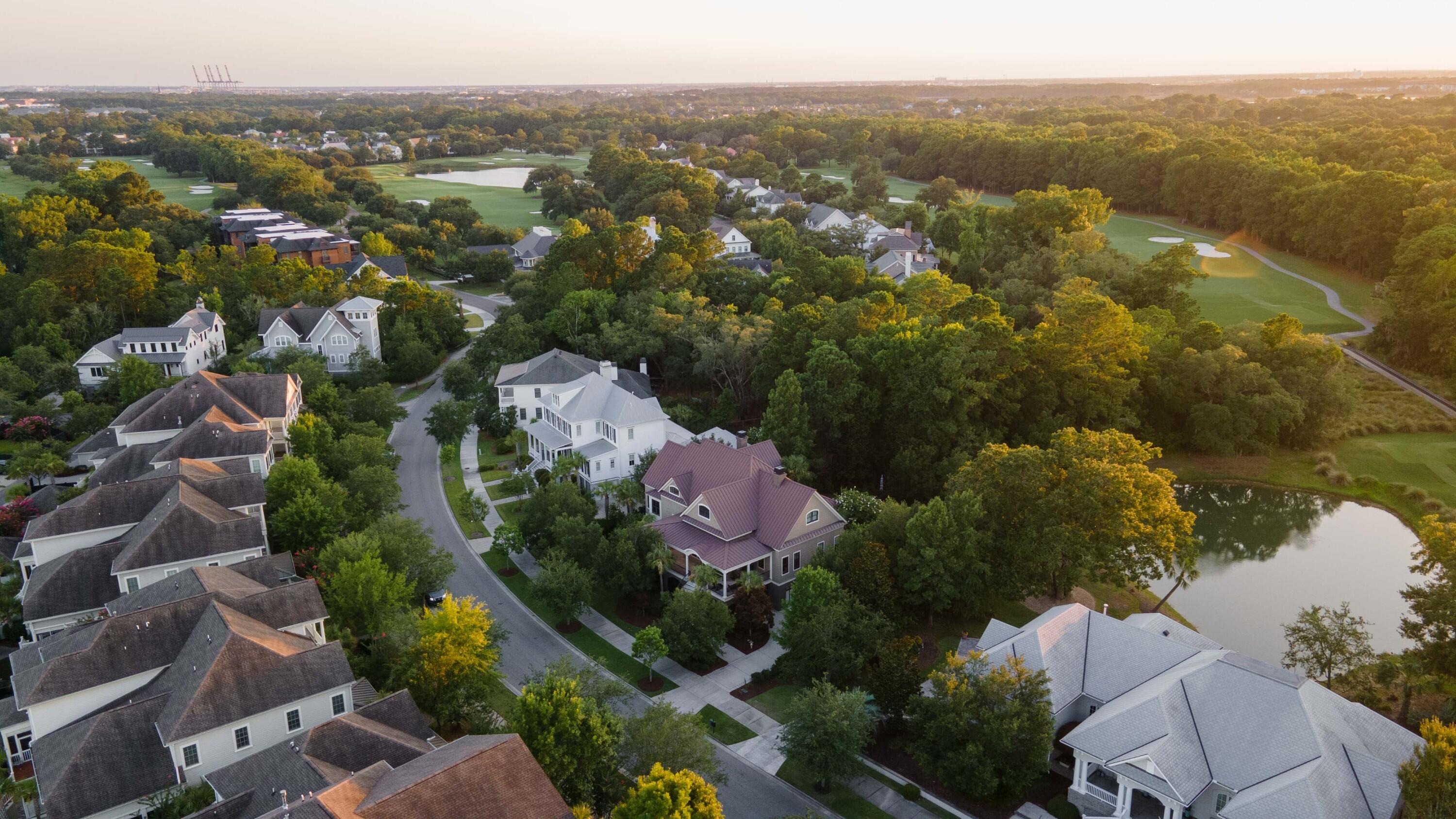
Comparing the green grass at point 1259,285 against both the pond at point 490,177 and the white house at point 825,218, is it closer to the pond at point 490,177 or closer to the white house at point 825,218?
the white house at point 825,218

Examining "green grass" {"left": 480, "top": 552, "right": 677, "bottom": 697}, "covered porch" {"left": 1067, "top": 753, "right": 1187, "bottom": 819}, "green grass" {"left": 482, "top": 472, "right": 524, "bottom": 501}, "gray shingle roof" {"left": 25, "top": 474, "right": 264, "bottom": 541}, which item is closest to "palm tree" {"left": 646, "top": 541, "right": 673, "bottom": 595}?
"green grass" {"left": 480, "top": 552, "right": 677, "bottom": 697}

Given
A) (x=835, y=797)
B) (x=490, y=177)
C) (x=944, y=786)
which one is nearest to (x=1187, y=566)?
(x=944, y=786)

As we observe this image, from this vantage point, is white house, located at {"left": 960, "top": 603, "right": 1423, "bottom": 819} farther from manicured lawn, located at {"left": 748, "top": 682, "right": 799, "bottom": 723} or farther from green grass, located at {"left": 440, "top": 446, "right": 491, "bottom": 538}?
green grass, located at {"left": 440, "top": 446, "right": 491, "bottom": 538}

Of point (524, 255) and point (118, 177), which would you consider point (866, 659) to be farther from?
point (118, 177)

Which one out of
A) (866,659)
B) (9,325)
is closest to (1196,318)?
(866,659)

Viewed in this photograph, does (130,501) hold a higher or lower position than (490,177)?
lower

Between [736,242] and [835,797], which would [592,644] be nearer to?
[835,797]

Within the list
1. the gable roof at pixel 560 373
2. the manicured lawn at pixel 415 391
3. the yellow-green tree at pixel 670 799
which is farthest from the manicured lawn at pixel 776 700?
the manicured lawn at pixel 415 391
